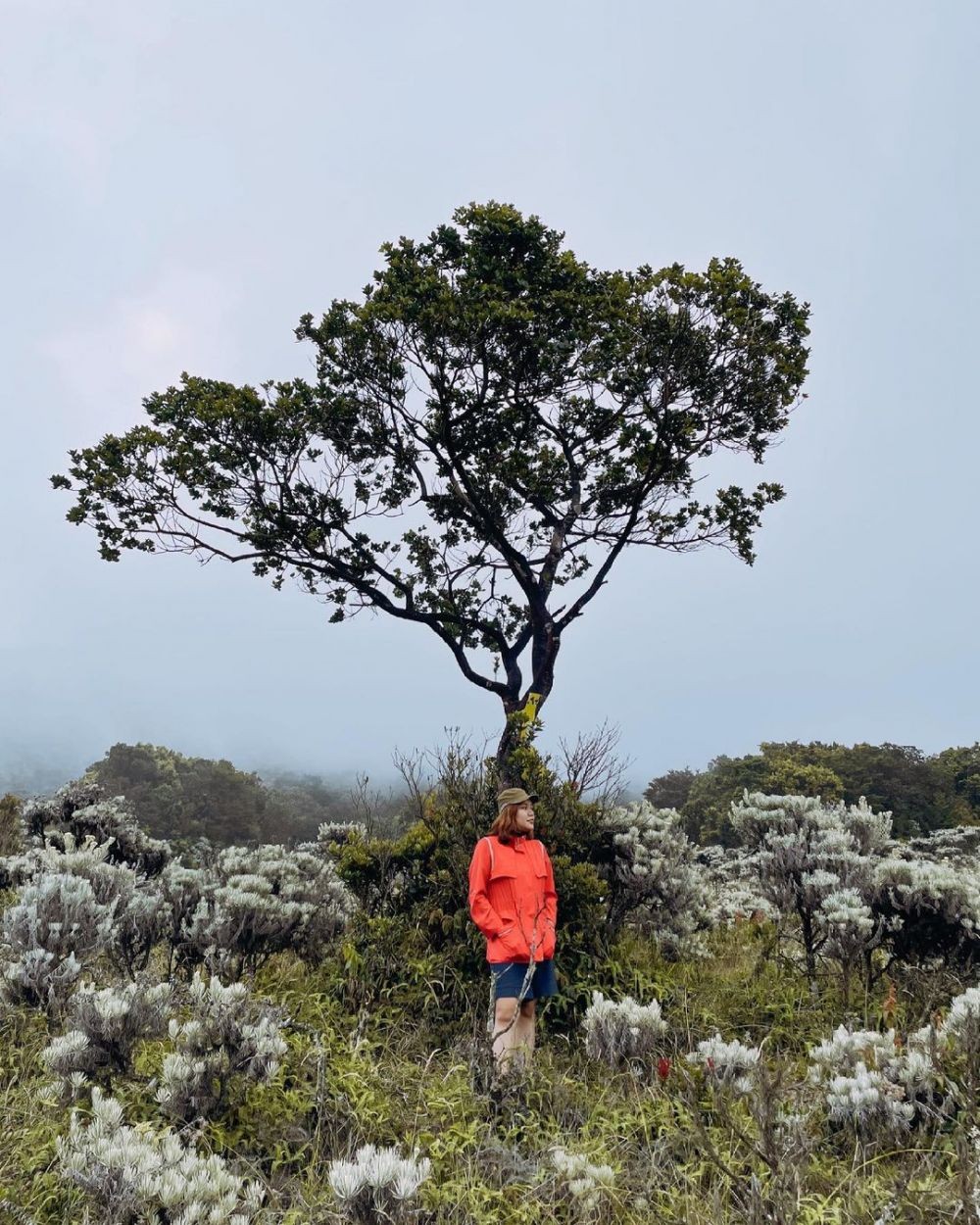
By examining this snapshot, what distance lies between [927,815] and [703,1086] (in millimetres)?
31194

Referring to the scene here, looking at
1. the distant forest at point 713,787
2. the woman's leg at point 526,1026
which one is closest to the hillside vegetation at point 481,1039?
the woman's leg at point 526,1026

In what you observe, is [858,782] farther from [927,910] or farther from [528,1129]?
[528,1129]

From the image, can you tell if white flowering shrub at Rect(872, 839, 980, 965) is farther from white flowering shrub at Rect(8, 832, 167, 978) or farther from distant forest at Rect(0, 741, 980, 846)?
distant forest at Rect(0, 741, 980, 846)

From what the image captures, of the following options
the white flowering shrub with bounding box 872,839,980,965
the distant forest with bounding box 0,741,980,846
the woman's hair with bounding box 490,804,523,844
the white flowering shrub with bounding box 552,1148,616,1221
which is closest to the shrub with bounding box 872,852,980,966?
the white flowering shrub with bounding box 872,839,980,965

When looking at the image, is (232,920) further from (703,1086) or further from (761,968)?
(761,968)

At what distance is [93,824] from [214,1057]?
920 centimetres

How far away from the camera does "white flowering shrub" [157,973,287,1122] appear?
391cm

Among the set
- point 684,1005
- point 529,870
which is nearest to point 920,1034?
point 684,1005

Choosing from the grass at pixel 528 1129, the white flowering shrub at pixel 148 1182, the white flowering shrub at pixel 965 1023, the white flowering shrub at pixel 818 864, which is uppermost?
the white flowering shrub at pixel 818 864

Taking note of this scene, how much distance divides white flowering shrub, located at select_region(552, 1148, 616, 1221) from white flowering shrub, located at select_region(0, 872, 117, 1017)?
337cm

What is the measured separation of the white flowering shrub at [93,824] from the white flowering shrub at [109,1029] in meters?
7.56

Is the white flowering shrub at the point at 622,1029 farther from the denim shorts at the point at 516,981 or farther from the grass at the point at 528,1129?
the denim shorts at the point at 516,981

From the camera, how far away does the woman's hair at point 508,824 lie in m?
5.65

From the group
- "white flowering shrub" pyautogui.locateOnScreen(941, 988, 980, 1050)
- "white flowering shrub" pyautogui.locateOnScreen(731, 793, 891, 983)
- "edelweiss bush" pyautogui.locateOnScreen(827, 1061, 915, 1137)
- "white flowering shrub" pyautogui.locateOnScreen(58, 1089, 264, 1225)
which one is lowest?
"white flowering shrub" pyautogui.locateOnScreen(58, 1089, 264, 1225)
